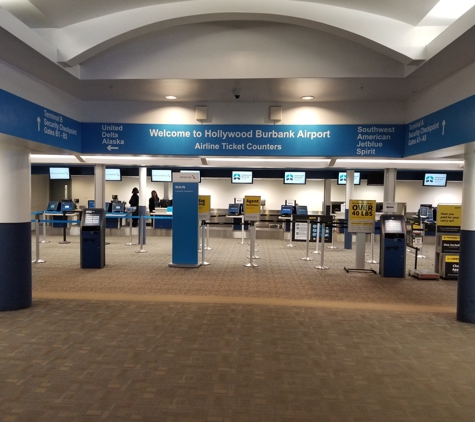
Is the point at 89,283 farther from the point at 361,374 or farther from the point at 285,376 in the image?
the point at 361,374

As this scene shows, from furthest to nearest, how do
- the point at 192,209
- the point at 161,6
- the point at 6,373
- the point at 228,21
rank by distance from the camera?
the point at 192,209 → the point at 228,21 → the point at 161,6 → the point at 6,373

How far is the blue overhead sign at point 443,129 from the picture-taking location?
417 cm

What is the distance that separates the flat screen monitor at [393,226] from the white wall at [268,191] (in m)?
A: 9.29

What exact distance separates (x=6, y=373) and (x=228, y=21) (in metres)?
4.49

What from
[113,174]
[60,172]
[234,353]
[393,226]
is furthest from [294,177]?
[234,353]

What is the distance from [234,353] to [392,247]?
561 cm

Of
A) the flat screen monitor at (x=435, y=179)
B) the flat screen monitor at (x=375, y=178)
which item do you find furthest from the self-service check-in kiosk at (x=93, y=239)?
the flat screen monitor at (x=435, y=179)

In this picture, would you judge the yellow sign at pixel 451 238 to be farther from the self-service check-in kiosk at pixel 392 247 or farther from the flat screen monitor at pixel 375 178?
the flat screen monitor at pixel 375 178

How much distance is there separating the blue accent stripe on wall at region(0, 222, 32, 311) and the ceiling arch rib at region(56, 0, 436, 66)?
8.85 ft

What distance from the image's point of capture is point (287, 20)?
13.8 feet

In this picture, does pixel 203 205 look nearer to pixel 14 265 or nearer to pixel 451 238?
pixel 14 265

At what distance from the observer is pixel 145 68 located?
Answer: 4.91 meters

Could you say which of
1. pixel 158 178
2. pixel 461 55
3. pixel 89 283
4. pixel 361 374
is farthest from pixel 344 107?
pixel 158 178

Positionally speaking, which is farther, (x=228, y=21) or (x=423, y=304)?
(x=423, y=304)
